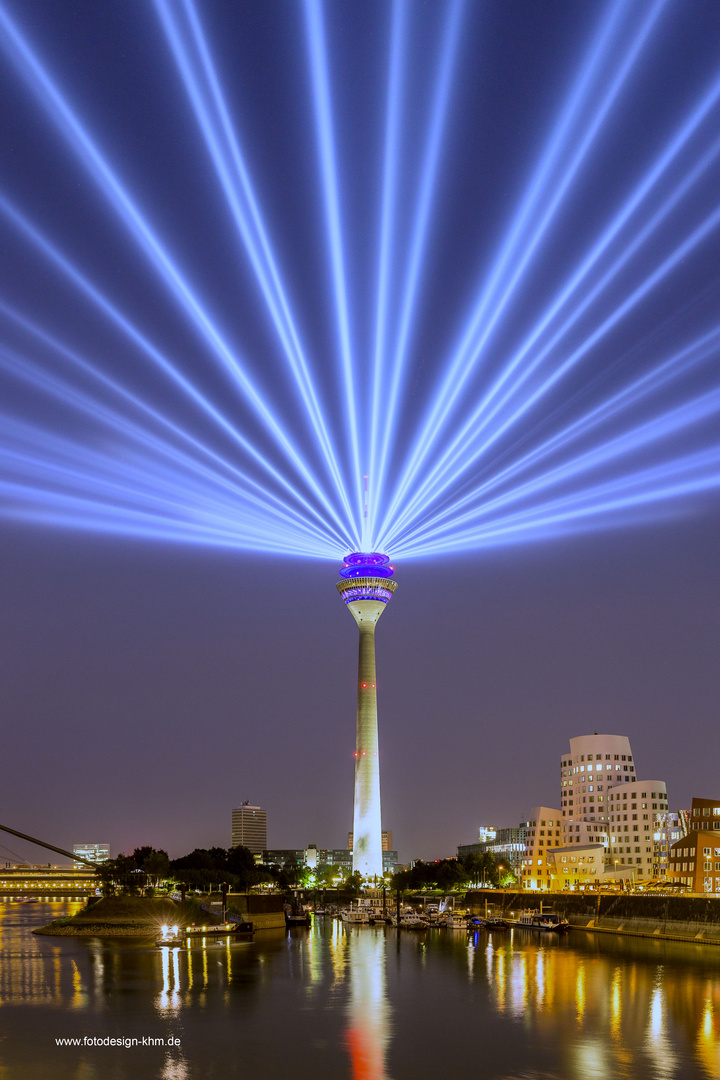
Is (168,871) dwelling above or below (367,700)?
below

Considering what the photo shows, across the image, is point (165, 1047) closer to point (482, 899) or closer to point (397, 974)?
point (397, 974)

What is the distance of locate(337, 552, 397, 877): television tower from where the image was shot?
Answer: 7357 inches

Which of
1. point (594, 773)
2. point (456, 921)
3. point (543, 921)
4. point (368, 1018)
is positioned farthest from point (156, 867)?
point (594, 773)

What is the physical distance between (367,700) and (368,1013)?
135m

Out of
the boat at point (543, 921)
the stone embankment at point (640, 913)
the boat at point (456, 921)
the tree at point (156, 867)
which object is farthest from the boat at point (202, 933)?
the stone embankment at point (640, 913)

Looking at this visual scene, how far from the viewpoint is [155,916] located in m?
108

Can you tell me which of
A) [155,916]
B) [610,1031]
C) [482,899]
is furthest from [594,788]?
[610,1031]

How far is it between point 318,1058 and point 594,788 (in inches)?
5408

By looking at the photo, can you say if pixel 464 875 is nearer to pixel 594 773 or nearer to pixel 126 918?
pixel 594 773

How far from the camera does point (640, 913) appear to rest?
9981cm

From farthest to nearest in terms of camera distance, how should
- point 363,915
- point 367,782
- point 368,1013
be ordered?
point 367,782
point 363,915
point 368,1013

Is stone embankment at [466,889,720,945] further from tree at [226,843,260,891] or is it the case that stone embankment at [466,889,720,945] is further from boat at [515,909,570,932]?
tree at [226,843,260,891]

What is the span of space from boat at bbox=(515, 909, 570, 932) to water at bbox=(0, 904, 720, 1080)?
1919 centimetres

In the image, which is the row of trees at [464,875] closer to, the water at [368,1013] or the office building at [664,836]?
the office building at [664,836]
